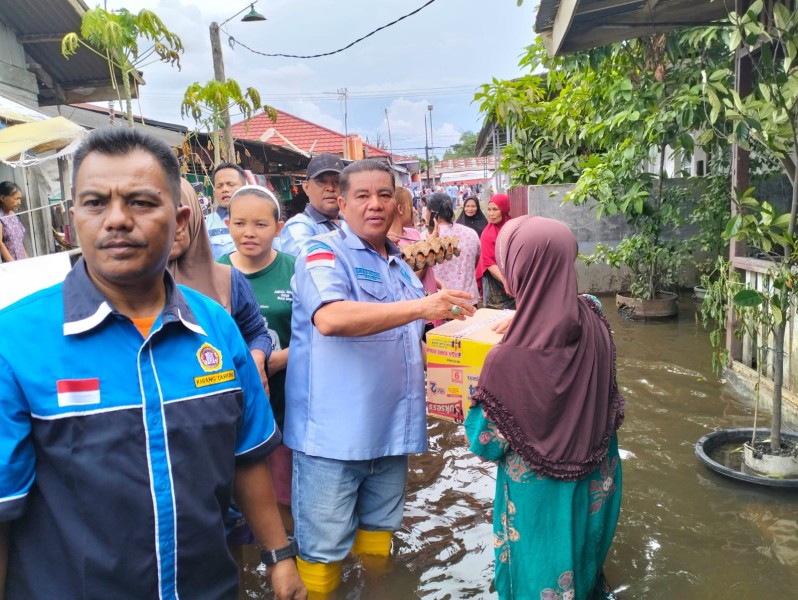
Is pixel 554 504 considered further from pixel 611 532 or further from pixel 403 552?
pixel 403 552

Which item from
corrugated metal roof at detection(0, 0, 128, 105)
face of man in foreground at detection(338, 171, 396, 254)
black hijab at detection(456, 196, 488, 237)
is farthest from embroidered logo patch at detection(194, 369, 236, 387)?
corrugated metal roof at detection(0, 0, 128, 105)

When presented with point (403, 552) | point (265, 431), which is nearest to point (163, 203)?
point (265, 431)

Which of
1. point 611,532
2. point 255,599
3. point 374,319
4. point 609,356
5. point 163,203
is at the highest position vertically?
point 163,203

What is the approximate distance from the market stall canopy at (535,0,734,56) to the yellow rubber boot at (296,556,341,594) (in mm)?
3749

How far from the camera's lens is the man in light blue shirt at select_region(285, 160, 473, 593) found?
2.57m

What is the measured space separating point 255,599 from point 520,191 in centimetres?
941

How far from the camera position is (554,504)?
232cm

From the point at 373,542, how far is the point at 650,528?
1597 millimetres

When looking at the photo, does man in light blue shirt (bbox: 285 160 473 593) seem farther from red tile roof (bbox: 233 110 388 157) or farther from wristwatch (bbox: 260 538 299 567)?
red tile roof (bbox: 233 110 388 157)

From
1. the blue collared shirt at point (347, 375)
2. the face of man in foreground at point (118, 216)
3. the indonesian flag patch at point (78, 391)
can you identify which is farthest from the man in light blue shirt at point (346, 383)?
the indonesian flag patch at point (78, 391)

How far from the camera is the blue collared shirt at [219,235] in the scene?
11.8 feet

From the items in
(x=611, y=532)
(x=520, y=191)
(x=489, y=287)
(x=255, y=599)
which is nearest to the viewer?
(x=611, y=532)

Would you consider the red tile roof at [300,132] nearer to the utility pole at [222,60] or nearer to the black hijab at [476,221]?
the utility pole at [222,60]

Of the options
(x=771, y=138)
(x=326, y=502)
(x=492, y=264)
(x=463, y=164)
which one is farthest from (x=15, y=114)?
(x=463, y=164)
